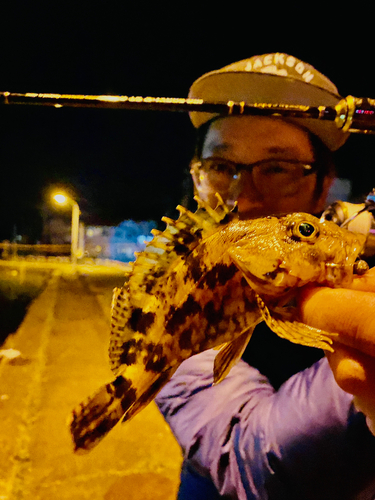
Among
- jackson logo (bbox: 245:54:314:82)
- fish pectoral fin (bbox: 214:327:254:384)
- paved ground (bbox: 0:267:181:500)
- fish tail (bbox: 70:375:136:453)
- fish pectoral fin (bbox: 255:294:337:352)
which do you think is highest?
jackson logo (bbox: 245:54:314:82)

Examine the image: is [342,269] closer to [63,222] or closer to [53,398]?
[53,398]

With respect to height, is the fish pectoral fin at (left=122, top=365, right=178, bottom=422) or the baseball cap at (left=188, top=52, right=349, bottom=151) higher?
the baseball cap at (left=188, top=52, right=349, bottom=151)

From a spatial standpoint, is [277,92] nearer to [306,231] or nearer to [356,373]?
[306,231]

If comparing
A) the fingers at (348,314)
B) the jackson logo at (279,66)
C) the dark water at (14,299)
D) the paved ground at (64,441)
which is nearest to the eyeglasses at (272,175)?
the jackson logo at (279,66)

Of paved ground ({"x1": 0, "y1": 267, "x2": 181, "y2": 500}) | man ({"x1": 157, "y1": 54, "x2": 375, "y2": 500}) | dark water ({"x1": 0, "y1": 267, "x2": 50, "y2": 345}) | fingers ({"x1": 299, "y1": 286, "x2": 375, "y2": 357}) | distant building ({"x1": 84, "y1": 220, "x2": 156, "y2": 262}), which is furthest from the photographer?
distant building ({"x1": 84, "y1": 220, "x2": 156, "y2": 262})

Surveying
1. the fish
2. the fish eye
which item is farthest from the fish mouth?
the fish eye

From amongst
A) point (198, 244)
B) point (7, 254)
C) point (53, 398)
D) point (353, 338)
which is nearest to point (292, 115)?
point (198, 244)

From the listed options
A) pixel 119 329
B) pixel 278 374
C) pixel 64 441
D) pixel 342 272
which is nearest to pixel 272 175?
pixel 342 272

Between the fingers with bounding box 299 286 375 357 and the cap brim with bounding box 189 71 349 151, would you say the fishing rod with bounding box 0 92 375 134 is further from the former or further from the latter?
the fingers with bounding box 299 286 375 357
